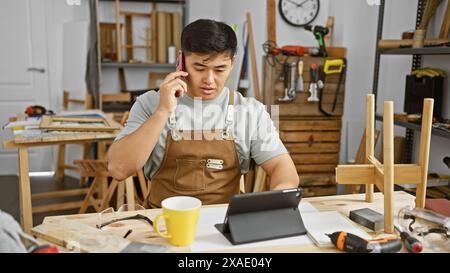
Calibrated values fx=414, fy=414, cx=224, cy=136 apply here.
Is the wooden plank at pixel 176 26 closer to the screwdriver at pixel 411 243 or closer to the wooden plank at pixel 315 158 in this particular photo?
the wooden plank at pixel 315 158

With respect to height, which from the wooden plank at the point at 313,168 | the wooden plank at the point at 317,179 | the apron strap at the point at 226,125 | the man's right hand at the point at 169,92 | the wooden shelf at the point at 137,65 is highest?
the wooden shelf at the point at 137,65

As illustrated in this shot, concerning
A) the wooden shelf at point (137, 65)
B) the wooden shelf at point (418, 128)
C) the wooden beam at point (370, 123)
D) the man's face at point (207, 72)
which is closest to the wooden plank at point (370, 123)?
the wooden beam at point (370, 123)

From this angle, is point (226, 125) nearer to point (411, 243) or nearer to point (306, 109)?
point (411, 243)

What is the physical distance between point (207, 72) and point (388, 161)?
2.09ft

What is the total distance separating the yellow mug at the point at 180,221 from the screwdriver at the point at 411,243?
1.48 ft

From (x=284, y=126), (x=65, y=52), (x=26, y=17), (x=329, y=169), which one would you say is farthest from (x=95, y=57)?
(x=329, y=169)

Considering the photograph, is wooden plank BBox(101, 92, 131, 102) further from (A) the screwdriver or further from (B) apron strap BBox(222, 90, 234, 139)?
(A) the screwdriver

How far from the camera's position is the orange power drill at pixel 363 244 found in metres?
0.83

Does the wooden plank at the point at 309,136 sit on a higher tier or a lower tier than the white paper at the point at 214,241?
lower

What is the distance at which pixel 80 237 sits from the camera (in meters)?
0.86

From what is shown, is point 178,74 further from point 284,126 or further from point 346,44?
point 346,44

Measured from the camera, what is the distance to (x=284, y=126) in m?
2.79

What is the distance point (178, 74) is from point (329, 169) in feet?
6.23

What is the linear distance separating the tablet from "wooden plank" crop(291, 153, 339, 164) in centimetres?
192
